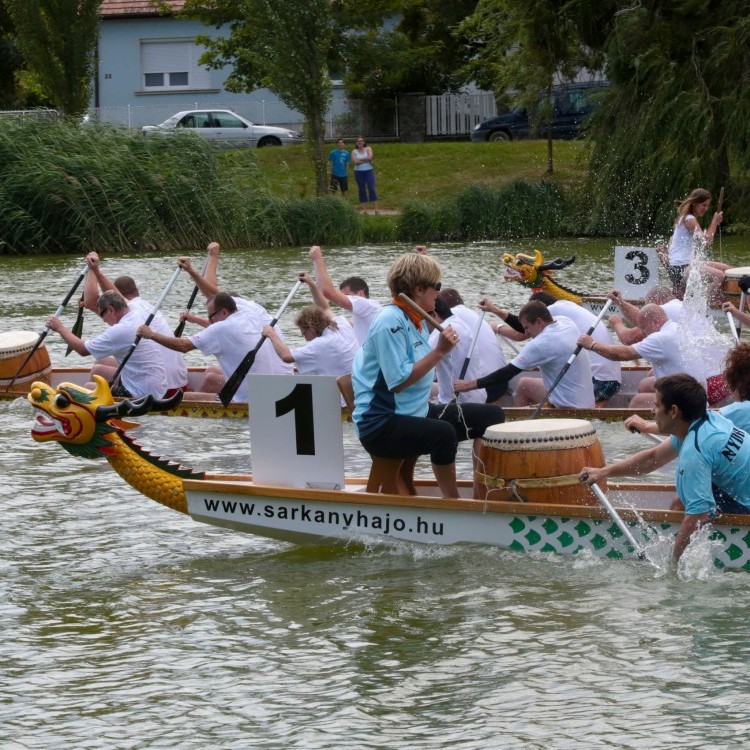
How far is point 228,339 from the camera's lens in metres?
12.0

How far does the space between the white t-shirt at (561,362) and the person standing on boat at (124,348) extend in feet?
11.2

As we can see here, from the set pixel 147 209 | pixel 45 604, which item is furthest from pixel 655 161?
pixel 45 604

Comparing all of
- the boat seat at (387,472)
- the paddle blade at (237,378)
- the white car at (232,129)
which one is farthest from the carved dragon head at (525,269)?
the white car at (232,129)

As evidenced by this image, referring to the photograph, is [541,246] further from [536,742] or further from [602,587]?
[536,742]

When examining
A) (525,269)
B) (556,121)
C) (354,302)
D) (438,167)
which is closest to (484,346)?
(354,302)

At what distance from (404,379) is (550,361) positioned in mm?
3571

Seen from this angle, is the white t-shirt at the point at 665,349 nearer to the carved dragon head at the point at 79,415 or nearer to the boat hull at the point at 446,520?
the boat hull at the point at 446,520

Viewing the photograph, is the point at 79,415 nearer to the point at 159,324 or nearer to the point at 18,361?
the point at 159,324

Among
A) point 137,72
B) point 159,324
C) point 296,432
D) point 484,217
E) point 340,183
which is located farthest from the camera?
point 137,72

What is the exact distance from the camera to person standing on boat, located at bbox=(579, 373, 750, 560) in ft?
23.7

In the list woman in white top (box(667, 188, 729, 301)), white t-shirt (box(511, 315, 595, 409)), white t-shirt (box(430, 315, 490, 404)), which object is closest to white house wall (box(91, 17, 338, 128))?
woman in white top (box(667, 188, 729, 301))

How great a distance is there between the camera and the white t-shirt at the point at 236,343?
39.0 feet

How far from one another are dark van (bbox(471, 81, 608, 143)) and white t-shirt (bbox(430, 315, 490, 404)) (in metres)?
24.9

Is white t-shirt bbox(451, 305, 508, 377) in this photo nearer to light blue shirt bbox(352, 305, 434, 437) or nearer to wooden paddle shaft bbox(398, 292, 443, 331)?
light blue shirt bbox(352, 305, 434, 437)
